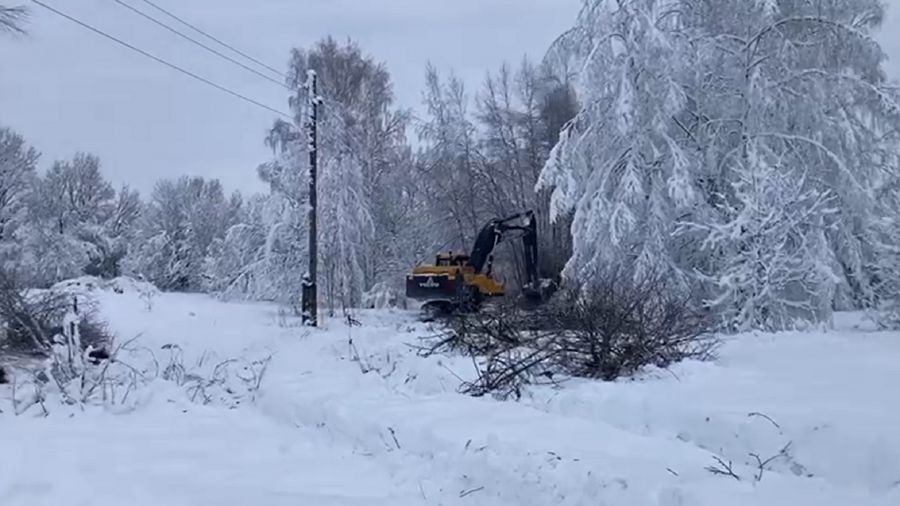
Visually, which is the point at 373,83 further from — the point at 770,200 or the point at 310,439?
the point at 310,439

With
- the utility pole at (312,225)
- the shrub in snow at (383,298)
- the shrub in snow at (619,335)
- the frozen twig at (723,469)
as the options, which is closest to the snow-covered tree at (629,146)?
the utility pole at (312,225)

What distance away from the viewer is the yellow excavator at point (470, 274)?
22750 millimetres

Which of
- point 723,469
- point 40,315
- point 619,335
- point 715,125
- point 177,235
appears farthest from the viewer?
point 177,235

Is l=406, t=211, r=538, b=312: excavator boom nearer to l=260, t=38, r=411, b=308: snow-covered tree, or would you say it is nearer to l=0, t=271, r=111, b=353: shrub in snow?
l=260, t=38, r=411, b=308: snow-covered tree

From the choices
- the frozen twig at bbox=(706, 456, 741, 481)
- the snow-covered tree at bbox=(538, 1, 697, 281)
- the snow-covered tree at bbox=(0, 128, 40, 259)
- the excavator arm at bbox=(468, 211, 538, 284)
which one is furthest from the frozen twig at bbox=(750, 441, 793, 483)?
the snow-covered tree at bbox=(0, 128, 40, 259)

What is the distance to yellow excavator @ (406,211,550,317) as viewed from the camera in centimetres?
2275

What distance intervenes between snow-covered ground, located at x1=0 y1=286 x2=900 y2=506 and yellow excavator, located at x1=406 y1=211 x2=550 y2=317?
1257cm

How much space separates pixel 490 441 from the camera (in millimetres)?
6086

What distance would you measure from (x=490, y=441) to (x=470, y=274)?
58.4 feet

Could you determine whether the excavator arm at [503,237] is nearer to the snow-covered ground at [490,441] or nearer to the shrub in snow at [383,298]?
the shrub in snow at [383,298]

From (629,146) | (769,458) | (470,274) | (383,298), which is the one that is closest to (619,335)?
(769,458)

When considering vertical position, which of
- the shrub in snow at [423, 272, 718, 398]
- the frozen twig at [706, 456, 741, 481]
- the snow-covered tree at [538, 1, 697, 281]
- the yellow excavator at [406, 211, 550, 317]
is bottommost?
Answer: the frozen twig at [706, 456, 741, 481]

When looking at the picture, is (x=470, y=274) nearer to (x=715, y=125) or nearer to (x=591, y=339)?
(x=715, y=125)

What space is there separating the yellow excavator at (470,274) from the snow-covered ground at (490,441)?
495 inches
